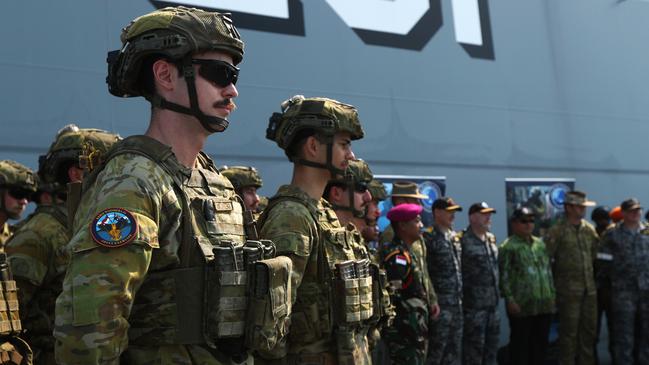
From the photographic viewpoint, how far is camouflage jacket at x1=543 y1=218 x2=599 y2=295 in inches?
298

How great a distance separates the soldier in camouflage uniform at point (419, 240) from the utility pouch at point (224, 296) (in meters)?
3.74

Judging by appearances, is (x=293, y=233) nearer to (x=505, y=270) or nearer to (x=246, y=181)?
(x=246, y=181)

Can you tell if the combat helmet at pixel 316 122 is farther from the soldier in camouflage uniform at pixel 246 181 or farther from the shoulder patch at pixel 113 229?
the soldier in camouflage uniform at pixel 246 181

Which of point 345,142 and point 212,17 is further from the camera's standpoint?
point 345,142

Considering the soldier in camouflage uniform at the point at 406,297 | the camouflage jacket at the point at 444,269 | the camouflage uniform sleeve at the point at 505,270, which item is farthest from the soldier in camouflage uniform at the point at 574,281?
the soldier in camouflage uniform at the point at 406,297

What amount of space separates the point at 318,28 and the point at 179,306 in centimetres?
502

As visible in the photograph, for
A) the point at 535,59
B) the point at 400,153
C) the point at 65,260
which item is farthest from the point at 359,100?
the point at 65,260

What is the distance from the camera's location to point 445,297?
6297 millimetres

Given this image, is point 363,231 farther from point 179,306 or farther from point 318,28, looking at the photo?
point 179,306

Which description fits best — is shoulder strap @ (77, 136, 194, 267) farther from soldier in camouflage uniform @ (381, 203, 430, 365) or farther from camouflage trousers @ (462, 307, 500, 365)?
camouflage trousers @ (462, 307, 500, 365)

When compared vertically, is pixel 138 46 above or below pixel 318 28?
below

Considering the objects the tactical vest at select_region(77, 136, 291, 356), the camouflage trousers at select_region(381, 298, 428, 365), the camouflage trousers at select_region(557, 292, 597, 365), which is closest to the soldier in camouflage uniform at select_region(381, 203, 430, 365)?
the camouflage trousers at select_region(381, 298, 428, 365)

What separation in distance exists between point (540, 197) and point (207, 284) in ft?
21.4

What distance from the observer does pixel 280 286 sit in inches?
81.9
